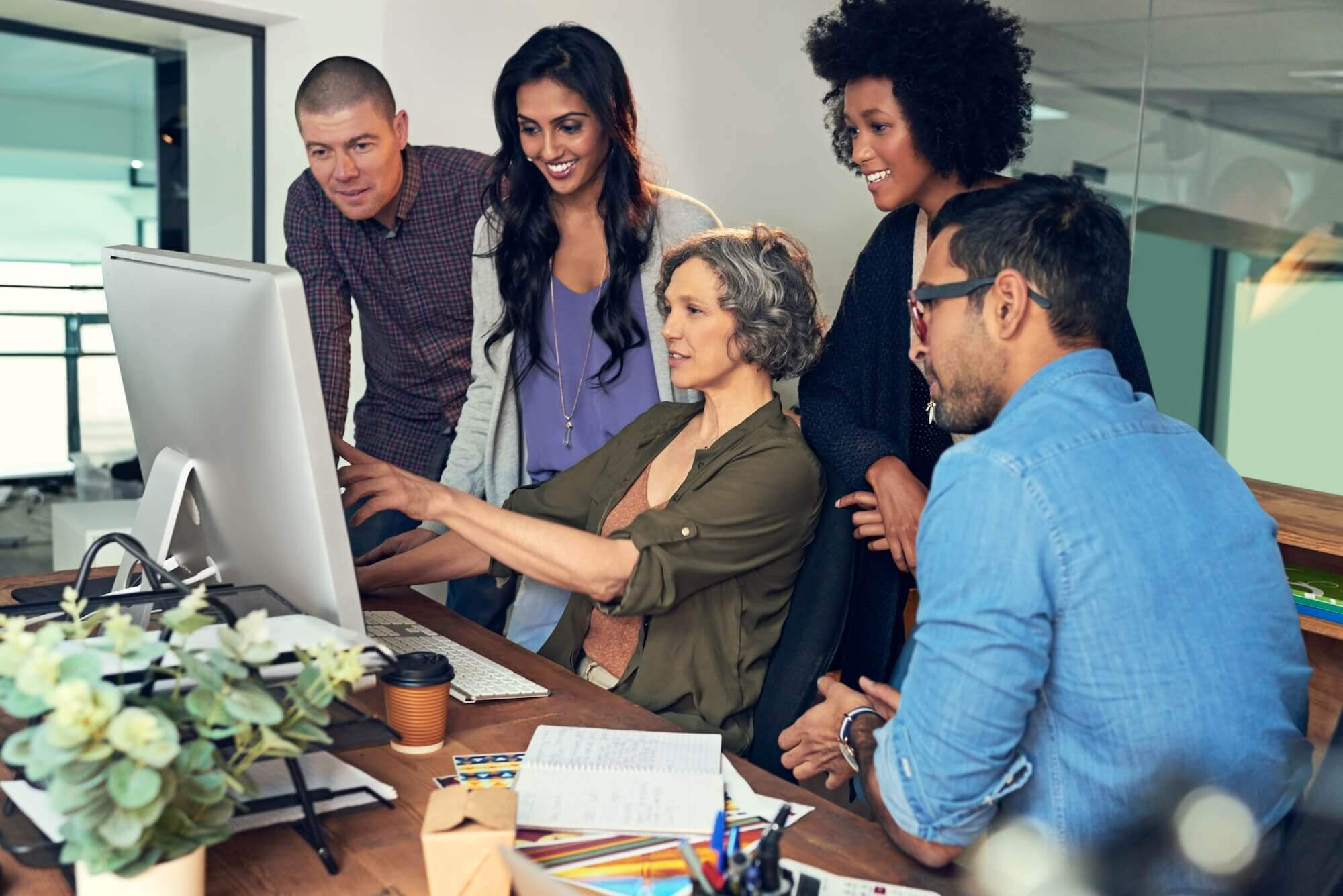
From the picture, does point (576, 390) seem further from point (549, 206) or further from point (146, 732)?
point (146, 732)

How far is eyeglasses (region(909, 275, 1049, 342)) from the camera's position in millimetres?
1349

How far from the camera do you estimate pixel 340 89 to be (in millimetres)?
2863

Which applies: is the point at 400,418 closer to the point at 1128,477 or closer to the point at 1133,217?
the point at 1128,477

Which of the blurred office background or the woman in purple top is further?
the blurred office background

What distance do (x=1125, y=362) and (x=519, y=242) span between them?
129 centimetres

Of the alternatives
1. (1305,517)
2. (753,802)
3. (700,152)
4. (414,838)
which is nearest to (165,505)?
Answer: (414,838)

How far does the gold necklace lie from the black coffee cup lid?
45.3 inches

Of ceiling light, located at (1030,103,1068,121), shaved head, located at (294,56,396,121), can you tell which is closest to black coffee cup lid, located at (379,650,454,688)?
shaved head, located at (294,56,396,121)

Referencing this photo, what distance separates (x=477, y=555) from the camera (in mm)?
2264

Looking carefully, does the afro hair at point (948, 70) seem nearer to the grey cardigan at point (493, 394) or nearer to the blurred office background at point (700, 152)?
the grey cardigan at point (493, 394)

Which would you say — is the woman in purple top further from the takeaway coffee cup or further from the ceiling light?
the ceiling light

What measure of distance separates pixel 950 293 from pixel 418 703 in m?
0.78

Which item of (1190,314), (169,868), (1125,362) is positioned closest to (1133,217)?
(1190,314)

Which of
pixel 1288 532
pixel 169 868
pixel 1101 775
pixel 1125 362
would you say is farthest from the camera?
pixel 1288 532
